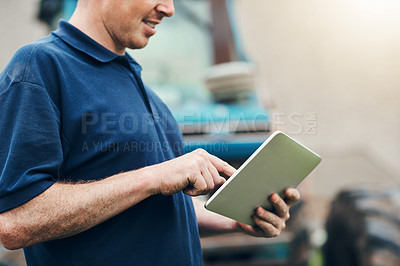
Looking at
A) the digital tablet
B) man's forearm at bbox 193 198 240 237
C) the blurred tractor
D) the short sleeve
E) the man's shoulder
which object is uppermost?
the man's shoulder

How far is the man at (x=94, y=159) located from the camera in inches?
33.3

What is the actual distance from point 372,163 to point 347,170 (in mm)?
357

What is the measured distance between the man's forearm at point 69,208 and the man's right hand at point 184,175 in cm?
3

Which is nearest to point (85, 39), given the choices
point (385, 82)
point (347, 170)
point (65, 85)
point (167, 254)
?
point (65, 85)

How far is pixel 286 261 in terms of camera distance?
8.12 ft

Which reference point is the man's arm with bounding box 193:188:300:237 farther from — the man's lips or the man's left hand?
the man's lips

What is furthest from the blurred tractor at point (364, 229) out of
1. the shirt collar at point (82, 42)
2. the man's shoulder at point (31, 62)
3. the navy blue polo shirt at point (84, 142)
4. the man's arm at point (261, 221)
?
the man's shoulder at point (31, 62)

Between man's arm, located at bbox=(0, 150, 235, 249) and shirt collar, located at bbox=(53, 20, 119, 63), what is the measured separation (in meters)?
0.36

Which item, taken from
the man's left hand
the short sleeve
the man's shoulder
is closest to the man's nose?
the man's shoulder

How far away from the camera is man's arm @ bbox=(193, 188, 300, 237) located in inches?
46.1

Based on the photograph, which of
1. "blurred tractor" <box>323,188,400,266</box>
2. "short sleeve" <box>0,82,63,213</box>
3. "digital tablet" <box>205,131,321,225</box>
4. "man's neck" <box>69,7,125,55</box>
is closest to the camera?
"short sleeve" <box>0,82,63,213</box>

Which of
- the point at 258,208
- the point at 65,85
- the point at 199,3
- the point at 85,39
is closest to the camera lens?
the point at 65,85

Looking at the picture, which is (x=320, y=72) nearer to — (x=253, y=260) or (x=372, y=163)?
(x=372, y=163)

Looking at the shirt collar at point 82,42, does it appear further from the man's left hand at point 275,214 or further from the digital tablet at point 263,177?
the man's left hand at point 275,214
